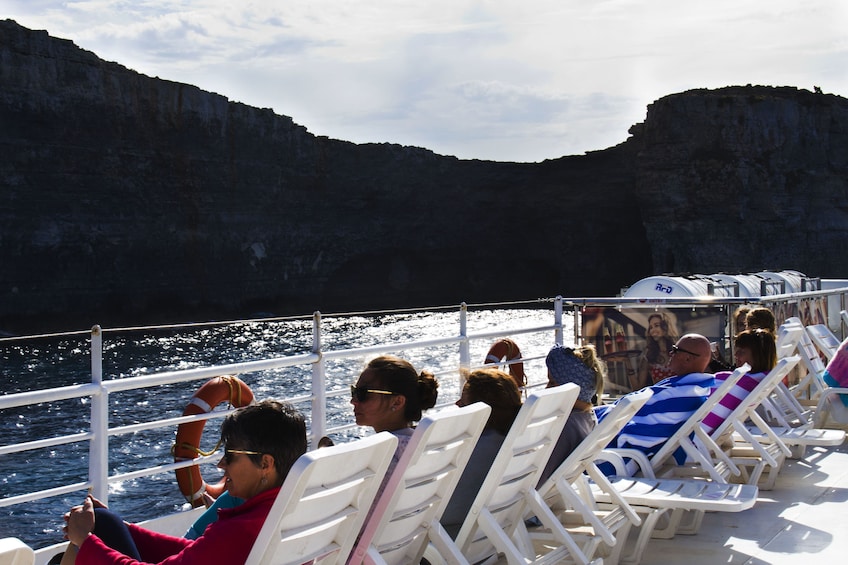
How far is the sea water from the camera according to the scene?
1675 cm

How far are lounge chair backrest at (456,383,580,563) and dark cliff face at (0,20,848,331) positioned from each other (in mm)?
50791

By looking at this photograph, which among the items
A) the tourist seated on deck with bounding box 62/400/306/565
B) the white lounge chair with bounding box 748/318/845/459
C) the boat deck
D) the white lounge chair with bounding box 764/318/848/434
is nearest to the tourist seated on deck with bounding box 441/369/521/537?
the boat deck

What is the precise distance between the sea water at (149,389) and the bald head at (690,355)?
3.74 ft

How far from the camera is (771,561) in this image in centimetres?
375

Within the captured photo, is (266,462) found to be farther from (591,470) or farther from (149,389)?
(149,389)

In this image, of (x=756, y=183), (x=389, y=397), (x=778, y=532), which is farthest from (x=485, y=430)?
(x=756, y=183)

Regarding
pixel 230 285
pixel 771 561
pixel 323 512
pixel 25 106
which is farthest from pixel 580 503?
pixel 230 285

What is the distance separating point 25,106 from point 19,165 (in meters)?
3.02

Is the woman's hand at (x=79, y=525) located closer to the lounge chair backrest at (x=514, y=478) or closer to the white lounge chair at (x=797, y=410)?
the lounge chair backrest at (x=514, y=478)

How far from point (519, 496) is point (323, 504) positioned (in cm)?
117

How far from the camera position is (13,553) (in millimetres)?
1547

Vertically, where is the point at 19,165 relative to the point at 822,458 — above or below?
above

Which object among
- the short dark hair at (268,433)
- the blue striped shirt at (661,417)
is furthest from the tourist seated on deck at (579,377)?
the short dark hair at (268,433)

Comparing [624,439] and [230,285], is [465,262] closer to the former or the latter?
[230,285]
